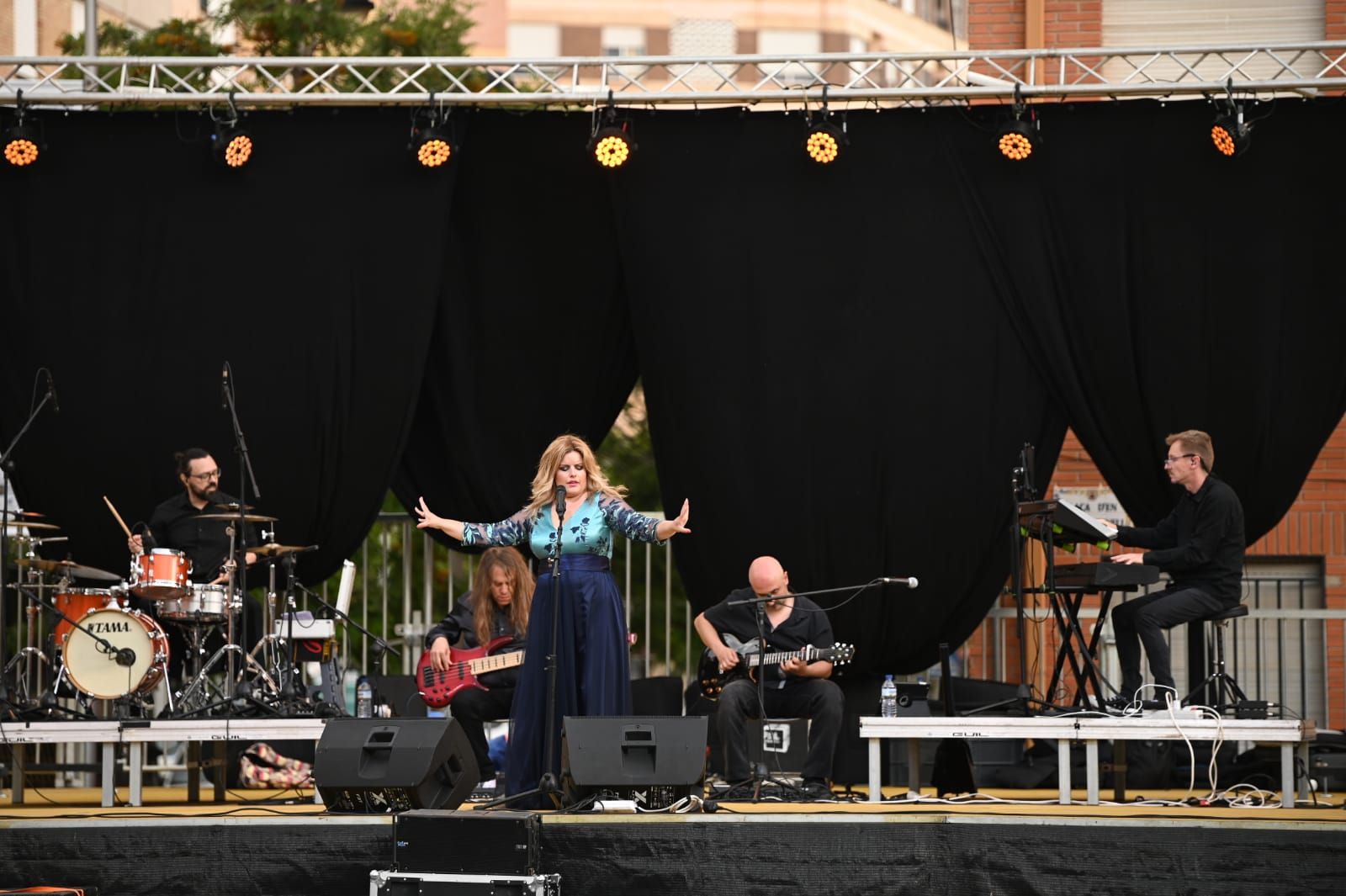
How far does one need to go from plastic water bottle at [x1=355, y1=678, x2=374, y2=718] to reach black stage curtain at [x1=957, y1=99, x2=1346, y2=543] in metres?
3.67

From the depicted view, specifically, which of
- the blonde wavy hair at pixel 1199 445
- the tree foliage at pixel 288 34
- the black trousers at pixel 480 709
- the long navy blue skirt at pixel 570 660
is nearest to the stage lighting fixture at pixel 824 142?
the blonde wavy hair at pixel 1199 445

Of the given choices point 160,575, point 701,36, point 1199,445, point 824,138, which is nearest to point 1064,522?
point 1199,445

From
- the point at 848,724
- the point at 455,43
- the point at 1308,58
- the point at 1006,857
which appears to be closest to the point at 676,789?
the point at 1006,857

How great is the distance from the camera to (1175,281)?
356 inches

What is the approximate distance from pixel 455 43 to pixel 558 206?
7.66 m

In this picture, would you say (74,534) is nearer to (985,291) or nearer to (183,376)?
(183,376)

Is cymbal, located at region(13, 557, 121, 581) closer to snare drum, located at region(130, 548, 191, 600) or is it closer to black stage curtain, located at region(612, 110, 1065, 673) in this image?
snare drum, located at region(130, 548, 191, 600)

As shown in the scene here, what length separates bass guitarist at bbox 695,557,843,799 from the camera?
7914mm

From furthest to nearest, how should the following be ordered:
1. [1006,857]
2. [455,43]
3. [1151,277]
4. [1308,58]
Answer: [455,43] → [1308,58] → [1151,277] → [1006,857]

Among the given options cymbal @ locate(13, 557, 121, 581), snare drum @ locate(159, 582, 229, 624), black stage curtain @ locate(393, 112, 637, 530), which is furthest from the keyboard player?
cymbal @ locate(13, 557, 121, 581)

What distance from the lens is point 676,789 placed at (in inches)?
261

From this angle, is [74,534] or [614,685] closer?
[614,685]

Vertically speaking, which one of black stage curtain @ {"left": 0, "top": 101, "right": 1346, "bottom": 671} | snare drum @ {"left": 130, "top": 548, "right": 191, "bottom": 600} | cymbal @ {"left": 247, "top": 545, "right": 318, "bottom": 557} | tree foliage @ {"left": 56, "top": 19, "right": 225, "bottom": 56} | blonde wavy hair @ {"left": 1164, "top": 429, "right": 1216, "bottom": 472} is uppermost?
tree foliage @ {"left": 56, "top": 19, "right": 225, "bottom": 56}

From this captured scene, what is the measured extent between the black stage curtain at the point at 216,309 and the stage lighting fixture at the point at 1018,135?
2781 millimetres
